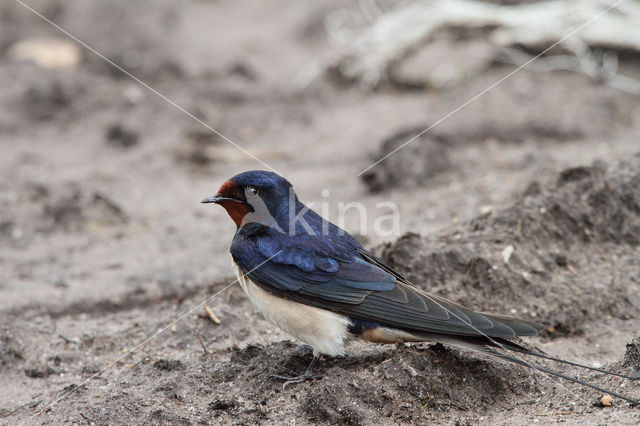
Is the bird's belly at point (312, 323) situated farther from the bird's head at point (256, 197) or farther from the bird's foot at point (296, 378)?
the bird's head at point (256, 197)

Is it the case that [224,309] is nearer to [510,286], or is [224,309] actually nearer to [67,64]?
[510,286]

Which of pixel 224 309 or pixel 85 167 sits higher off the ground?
pixel 224 309

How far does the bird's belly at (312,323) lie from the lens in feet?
12.4

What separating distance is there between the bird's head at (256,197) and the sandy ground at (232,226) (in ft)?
2.50

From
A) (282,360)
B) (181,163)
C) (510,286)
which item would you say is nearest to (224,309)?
(282,360)

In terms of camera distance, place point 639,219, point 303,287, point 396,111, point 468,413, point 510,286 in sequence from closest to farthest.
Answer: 1. point 468,413
2. point 303,287
3. point 510,286
4. point 639,219
5. point 396,111

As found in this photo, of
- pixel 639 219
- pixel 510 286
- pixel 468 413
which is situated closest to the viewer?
pixel 468 413

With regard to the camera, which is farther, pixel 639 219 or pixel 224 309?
pixel 639 219

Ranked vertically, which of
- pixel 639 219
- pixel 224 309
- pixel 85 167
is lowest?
pixel 85 167

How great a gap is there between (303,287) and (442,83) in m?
5.80

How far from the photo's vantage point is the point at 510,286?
177 inches

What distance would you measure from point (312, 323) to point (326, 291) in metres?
0.18

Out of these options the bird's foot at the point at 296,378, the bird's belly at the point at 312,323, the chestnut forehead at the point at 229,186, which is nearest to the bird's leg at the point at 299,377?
the bird's foot at the point at 296,378

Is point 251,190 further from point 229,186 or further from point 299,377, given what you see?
point 299,377
